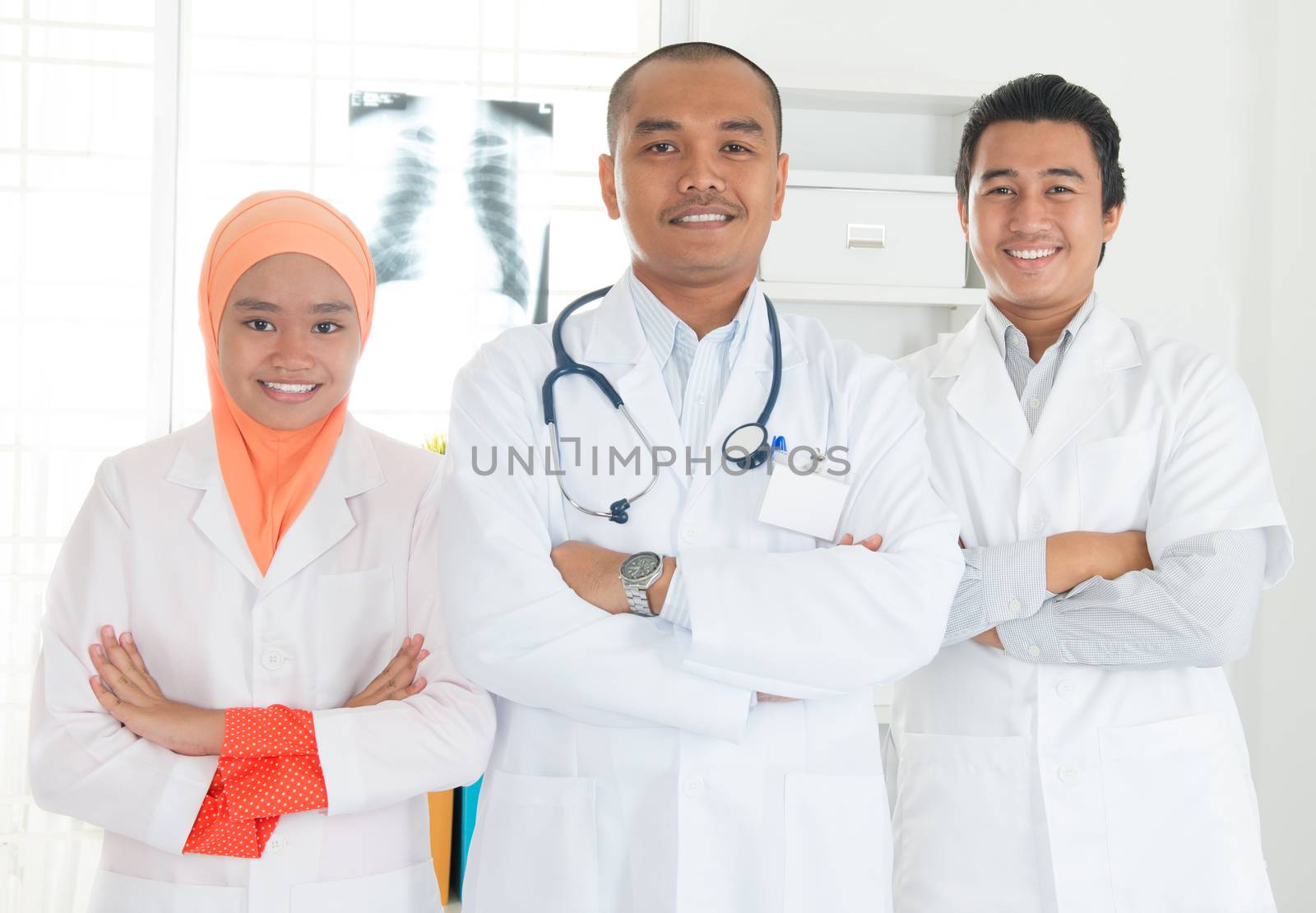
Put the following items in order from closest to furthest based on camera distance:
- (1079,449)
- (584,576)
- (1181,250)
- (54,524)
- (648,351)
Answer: (584,576)
(648,351)
(1079,449)
(54,524)
(1181,250)

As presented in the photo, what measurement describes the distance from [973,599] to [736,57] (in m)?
0.81

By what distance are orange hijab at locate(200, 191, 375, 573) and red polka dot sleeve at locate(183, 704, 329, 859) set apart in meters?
0.24

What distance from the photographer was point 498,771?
1.38 m

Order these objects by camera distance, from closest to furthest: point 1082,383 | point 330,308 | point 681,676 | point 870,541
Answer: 1. point 681,676
2. point 870,541
3. point 330,308
4. point 1082,383

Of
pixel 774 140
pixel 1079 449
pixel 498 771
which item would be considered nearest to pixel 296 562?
pixel 498 771

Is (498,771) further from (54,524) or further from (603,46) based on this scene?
(603,46)

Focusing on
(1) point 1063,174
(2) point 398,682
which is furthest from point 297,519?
(1) point 1063,174

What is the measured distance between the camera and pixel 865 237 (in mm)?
2721

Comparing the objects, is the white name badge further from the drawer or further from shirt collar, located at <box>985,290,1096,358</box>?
the drawer

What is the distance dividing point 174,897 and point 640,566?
729mm

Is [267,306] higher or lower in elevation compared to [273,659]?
higher

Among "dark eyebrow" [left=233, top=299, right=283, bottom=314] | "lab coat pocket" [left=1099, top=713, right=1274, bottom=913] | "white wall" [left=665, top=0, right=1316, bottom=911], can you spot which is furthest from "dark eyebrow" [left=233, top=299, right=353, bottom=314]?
"white wall" [left=665, top=0, right=1316, bottom=911]

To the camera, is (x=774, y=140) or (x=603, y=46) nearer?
(x=774, y=140)

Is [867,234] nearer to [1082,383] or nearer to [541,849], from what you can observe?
[1082,383]
